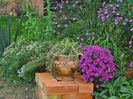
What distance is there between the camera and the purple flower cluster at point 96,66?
4152 millimetres

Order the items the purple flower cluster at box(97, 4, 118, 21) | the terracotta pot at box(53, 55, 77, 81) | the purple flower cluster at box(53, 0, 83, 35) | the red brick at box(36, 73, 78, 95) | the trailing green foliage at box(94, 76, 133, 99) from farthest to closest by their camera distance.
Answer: the purple flower cluster at box(53, 0, 83, 35)
the purple flower cluster at box(97, 4, 118, 21)
the terracotta pot at box(53, 55, 77, 81)
the trailing green foliage at box(94, 76, 133, 99)
the red brick at box(36, 73, 78, 95)

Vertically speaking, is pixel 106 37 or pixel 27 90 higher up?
pixel 106 37

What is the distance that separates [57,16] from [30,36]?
0.56 metres

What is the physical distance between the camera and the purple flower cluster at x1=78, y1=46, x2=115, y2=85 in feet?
13.6

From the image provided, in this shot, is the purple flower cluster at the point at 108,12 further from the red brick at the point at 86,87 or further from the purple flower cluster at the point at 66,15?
the red brick at the point at 86,87

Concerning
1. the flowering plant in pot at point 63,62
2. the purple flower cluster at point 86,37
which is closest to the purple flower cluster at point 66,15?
the purple flower cluster at point 86,37

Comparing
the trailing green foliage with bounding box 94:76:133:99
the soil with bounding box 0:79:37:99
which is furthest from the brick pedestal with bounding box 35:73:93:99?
the soil with bounding box 0:79:37:99

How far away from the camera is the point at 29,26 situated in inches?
249

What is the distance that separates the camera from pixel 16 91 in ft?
15.8

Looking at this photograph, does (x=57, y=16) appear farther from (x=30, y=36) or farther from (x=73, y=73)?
(x=73, y=73)

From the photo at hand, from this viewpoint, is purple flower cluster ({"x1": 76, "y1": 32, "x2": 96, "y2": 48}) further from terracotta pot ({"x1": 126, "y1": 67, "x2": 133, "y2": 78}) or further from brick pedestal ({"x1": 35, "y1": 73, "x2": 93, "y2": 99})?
brick pedestal ({"x1": 35, "y1": 73, "x2": 93, "y2": 99})

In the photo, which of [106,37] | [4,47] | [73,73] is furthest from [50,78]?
[4,47]

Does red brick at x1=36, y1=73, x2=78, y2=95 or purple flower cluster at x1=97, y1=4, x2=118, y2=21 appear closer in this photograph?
red brick at x1=36, y1=73, x2=78, y2=95

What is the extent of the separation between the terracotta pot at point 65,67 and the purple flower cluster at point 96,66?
4.1 inches
